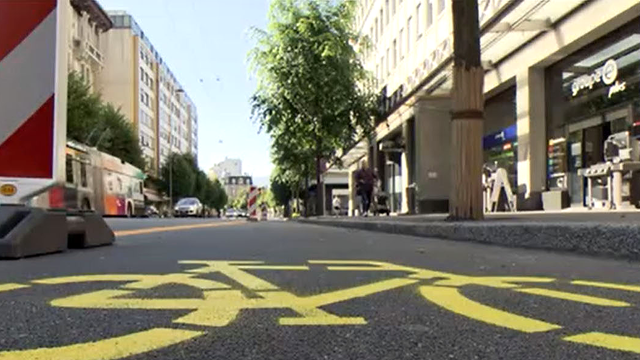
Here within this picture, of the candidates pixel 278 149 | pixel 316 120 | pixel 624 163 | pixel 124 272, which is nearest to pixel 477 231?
pixel 124 272

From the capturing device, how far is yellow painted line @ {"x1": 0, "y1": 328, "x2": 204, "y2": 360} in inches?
77.2

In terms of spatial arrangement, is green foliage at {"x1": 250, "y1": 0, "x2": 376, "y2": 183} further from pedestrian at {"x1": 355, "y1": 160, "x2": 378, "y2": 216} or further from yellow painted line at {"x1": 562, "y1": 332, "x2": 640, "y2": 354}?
yellow painted line at {"x1": 562, "y1": 332, "x2": 640, "y2": 354}

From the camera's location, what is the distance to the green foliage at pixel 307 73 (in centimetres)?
2489

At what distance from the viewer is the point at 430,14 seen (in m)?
25.2

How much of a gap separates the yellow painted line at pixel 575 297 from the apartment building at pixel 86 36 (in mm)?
58284

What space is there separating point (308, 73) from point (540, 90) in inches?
422

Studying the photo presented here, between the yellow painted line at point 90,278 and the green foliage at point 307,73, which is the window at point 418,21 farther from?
the yellow painted line at point 90,278

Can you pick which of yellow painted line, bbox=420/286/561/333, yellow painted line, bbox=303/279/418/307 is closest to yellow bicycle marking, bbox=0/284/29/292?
yellow painted line, bbox=303/279/418/307

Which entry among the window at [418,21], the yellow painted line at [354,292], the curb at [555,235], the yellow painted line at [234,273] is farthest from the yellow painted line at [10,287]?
the window at [418,21]

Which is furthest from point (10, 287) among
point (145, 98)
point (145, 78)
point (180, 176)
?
point (145, 78)

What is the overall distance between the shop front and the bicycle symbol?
32.8ft

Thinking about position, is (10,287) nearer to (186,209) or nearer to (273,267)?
(273,267)

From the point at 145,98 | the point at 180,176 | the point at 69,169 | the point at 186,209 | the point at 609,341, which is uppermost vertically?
the point at 145,98

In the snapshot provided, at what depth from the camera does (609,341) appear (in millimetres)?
2209
